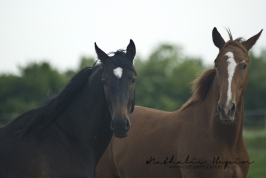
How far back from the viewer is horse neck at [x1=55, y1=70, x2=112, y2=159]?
15.8ft

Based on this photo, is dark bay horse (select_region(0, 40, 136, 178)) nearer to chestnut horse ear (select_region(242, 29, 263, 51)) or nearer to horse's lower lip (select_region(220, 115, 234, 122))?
horse's lower lip (select_region(220, 115, 234, 122))

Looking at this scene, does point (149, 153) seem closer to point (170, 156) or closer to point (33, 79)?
point (170, 156)

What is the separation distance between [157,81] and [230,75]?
138 feet

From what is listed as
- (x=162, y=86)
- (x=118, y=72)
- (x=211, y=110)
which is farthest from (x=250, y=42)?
(x=162, y=86)

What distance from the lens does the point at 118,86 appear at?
469 centimetres

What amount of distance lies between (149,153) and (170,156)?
49 cm

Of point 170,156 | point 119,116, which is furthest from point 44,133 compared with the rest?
point 170,156

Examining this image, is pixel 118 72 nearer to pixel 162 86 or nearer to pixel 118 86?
pixel 118 86

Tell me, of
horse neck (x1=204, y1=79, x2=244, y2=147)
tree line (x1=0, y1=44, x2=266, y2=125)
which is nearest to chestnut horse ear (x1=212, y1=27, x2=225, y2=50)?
horse neck (x1=204, y1=79, x2=244, y2=147)

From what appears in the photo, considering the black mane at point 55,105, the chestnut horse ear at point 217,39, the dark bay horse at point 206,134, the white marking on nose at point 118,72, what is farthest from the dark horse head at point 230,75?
the black mane at point 55,105

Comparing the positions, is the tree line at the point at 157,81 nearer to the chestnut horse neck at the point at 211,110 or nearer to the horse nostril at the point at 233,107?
the chestnut horse neck at the point at 211,110

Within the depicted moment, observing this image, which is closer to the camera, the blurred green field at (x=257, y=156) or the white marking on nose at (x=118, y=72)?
the white marking on nose at (x=118, y=72)

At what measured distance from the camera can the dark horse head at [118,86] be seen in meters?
4.52

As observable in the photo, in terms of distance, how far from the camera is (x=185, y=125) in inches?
234
